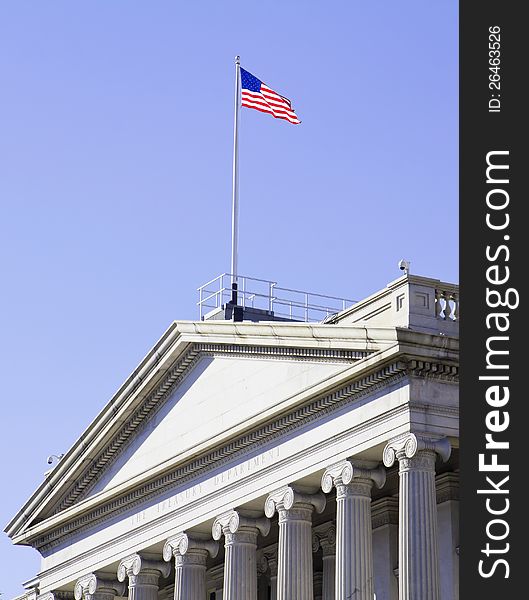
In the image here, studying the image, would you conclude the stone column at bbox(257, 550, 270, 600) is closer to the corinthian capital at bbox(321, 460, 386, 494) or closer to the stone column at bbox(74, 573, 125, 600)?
the stone column at bbox(74, 573, 125, 600)

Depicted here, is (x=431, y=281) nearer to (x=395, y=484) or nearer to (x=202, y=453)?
(x=395, y=484)

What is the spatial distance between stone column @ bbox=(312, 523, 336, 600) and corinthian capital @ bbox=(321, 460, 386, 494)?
699 cm

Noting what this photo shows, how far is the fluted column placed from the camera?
50812mm

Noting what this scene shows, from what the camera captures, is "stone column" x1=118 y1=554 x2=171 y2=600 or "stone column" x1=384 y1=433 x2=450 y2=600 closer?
"stone column" x1=384 y1=433 x2=450 y2=600

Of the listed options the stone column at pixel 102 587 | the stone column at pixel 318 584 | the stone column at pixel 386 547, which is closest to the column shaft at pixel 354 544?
the stone column at pixel 386 547

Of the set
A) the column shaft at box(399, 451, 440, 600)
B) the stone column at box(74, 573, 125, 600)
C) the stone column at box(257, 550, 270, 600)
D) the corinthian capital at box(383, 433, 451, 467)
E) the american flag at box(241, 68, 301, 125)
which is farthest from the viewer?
the american flag at box(241, 68, 301, 125)

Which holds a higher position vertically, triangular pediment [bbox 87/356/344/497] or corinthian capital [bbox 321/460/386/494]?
triangular pediment [bbox 87/356/344/497]

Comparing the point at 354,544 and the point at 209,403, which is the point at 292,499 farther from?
the point at 209,403

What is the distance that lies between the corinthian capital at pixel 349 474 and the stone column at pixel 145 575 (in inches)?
473

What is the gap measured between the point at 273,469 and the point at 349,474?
163 inches

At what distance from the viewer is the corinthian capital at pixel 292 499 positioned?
4816cm

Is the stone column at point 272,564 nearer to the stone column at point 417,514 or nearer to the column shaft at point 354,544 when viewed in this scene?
the column shaft at point 354,544

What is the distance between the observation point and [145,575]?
56688 millimetres

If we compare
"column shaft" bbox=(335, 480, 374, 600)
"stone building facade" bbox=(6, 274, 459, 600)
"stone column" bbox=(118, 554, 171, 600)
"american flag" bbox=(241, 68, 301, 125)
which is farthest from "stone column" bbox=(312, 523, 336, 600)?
"american flag" bbox=(241, 68, 301, 125)
